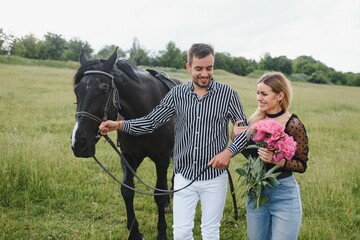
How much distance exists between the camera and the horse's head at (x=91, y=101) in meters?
2.70

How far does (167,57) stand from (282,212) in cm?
4976

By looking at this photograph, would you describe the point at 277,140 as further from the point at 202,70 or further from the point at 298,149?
the point at 202,70

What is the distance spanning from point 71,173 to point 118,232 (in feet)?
5.25

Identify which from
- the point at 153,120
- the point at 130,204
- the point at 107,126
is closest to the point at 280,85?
the point at 153,120

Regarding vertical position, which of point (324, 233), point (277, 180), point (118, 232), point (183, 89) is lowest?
point (118, 232)

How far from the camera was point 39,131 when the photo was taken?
818 centimetres

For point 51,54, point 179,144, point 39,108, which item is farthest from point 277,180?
point 51,54

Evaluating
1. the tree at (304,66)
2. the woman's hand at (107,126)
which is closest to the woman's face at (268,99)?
the woman's hand at (107,126)

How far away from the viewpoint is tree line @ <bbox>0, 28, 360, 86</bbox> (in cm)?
4509

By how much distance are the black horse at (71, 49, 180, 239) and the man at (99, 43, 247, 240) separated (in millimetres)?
171

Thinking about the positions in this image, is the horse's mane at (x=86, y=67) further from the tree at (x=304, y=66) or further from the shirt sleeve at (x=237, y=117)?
the tree at (x=304, y=66)

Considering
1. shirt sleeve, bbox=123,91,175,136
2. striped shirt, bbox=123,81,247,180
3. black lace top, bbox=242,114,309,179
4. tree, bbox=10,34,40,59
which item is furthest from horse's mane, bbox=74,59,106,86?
tree, bbox=10,34,40,59

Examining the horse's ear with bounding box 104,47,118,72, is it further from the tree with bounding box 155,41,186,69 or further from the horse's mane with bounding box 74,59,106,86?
the tree with bounding box 155,41,186,69

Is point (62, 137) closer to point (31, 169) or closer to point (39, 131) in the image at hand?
point (39, 131)
